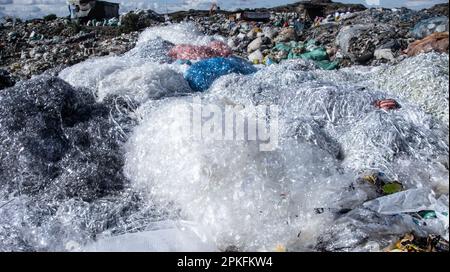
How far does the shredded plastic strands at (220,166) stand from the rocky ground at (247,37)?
0.93m

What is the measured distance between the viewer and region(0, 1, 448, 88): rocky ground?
6.86 m

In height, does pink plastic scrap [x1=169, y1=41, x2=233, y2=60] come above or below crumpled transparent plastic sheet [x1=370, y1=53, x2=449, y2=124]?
below

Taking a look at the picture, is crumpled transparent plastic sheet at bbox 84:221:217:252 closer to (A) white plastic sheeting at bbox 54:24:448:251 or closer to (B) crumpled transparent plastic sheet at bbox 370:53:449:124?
(A) white plastic sheeting at bbox 54:24:448:251

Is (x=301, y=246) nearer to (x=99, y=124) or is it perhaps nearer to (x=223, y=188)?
(x=223, y=188)

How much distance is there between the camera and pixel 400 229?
7.54ft

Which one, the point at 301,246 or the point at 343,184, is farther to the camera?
the point at 343,184

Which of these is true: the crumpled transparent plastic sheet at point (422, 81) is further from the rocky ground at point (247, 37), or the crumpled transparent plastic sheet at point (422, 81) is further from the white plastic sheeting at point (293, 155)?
the rocky ground at point (247, 37)

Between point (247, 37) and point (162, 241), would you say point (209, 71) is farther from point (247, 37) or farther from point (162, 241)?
point (247, 37)

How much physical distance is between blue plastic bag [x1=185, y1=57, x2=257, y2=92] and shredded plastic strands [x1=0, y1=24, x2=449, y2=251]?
0.37 meters

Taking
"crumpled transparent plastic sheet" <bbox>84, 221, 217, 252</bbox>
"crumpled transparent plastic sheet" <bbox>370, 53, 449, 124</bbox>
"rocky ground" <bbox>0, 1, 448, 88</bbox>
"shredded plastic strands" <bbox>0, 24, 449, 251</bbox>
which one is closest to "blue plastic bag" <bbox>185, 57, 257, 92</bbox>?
"shredded plastic strands" <bbox>0, 24, 449, 251</bbox>

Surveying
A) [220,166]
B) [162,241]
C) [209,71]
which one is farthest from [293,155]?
[209,71]

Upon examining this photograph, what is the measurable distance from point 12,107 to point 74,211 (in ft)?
3.72

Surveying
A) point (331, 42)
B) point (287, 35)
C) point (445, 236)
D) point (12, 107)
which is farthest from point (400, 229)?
point (287, 35)
